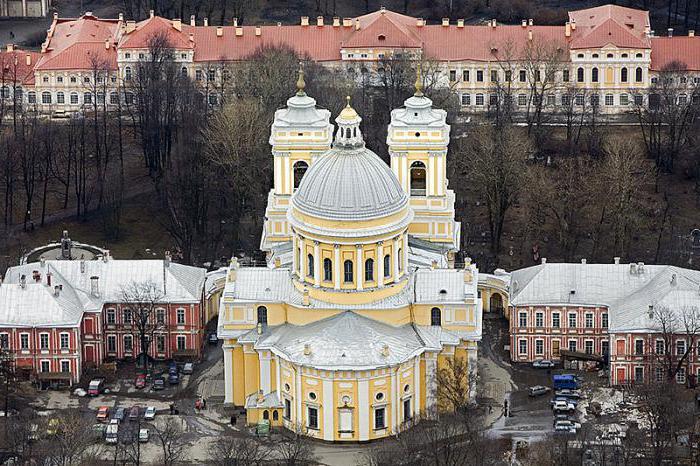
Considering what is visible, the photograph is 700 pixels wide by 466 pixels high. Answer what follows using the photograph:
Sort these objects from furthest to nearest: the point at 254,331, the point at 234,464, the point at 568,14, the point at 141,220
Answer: the point at 568,14, the point at 141,220, the point at 254,331, the point at 234,464

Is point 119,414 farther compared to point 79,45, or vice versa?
point 79,45

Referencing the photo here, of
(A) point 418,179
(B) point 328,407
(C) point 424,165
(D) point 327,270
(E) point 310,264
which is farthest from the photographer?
(A) point 418,179

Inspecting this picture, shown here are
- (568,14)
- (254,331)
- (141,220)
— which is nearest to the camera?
(254,331)

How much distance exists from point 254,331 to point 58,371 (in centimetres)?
1286

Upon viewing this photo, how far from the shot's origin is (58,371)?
456 feet

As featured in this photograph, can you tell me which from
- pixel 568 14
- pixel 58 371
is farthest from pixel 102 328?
pixel 568 14

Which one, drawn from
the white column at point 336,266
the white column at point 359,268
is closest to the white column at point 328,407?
the white column at point 336,266

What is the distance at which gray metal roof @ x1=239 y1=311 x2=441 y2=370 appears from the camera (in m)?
130

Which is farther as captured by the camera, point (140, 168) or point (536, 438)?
point (140, 168)

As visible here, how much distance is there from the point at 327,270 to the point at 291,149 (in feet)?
45.2

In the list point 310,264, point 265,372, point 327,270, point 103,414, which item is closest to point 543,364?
point 327,270

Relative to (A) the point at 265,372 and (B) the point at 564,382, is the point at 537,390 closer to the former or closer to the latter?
(B) the point at 564,382

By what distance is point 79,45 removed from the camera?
18475 centimetres

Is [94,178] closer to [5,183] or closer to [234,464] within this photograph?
[5,183]
